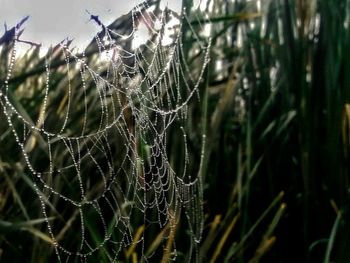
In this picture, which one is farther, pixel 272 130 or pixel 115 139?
pixel 272 130

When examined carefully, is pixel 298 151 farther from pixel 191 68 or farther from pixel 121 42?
pixel 121 42

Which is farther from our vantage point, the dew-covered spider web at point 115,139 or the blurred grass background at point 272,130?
the blurred grass background at point 272,130

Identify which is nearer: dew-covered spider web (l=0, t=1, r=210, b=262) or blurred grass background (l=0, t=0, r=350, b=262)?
dew-covered spider web (l=0, t=1, r=210, b=262)

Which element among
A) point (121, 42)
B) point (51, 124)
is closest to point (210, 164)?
point (121, 42)
